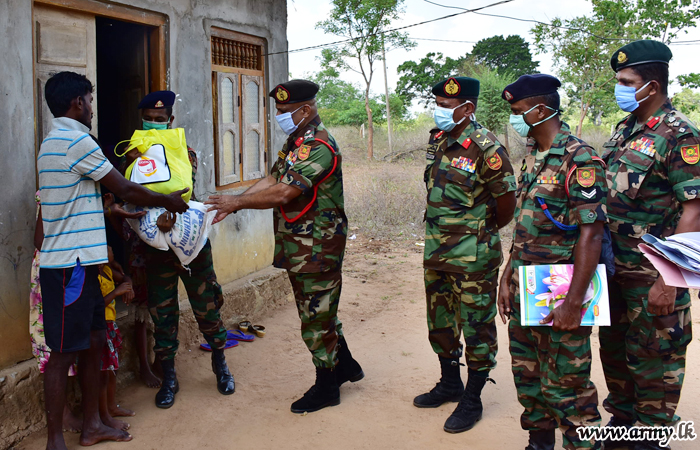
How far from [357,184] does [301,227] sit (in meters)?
10.4

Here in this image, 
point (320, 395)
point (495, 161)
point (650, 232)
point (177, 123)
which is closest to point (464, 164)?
point (495, 161)

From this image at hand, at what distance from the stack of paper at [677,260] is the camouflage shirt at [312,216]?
6.49 ft

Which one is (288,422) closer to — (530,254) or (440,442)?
(440,442)

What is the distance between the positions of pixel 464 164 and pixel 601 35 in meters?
15.7

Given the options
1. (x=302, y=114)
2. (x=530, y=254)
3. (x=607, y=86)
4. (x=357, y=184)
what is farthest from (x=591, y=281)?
(x=607, y=86)

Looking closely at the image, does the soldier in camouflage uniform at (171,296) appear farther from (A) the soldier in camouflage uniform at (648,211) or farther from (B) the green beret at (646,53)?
(B) the green beret at (646,53)

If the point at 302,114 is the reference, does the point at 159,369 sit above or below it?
below

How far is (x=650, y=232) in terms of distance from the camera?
303 centimetres

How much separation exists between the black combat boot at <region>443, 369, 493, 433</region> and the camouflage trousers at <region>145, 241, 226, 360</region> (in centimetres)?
173

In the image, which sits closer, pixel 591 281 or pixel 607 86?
pixel 591 281

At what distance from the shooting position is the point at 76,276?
3158 millimetres

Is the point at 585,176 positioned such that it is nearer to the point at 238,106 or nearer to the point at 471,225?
the point at 471,225

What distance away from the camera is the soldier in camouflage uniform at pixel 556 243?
2697 mm

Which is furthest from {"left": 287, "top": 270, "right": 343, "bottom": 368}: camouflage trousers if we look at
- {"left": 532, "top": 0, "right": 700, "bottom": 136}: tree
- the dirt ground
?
{"left": 532, "top": 0, "right": 700, "bottom": 136}: tree
